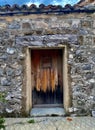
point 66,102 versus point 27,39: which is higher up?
point 27,39

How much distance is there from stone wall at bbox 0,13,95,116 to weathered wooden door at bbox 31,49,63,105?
0.61 metres

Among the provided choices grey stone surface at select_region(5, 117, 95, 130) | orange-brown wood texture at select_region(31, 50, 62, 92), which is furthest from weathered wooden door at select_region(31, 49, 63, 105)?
grey stone surface at select_region(5, 117, 95, 130)

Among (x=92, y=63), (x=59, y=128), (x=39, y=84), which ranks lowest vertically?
(x=59, y=128)

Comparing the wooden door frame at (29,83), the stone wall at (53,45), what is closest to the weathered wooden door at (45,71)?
the wooden door frame at (29,83)

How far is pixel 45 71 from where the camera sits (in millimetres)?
7090

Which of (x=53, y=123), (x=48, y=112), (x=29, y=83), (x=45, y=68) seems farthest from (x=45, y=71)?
(x=53, y=123)

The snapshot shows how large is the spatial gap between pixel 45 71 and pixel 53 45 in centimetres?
92

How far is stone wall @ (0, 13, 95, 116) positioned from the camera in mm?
6504

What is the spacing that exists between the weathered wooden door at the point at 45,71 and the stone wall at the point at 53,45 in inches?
24.0

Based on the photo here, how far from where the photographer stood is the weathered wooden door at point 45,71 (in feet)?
23.2

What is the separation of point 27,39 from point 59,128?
2.41 metres

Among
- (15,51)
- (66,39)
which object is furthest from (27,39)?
(66,39)

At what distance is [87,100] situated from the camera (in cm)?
649

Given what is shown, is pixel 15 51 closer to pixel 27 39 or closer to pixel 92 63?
pixel 27 39
